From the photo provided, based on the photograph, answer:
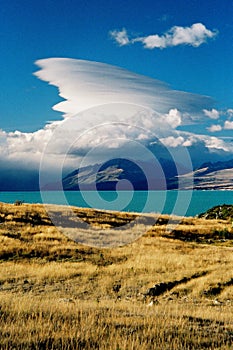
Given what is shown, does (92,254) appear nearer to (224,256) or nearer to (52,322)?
(224,256)

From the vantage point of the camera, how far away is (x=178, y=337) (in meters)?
8.96

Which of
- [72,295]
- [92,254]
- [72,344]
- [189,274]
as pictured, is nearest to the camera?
[72,344]

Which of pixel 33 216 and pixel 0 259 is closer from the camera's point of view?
pixel 0 259

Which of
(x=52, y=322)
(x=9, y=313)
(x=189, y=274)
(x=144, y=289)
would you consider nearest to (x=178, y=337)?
(x=52, y=322)

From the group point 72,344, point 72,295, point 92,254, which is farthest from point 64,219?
point 72,344

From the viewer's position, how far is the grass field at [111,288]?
889cm

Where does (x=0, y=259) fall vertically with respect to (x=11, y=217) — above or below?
below

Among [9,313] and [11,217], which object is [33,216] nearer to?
[11,217]

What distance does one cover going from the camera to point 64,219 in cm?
4569

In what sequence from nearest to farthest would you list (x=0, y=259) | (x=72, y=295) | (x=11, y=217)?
(x=72, y=295), (x=0, y=259), (x=11, y=217)

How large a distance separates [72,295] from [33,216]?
26.4 m

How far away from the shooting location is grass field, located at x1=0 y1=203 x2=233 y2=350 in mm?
8891

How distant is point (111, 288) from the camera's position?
69.4 ft

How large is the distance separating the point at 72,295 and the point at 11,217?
2441cm
